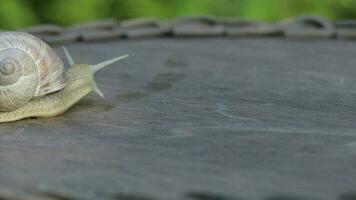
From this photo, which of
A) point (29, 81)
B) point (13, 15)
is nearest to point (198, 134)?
point (29, 81)

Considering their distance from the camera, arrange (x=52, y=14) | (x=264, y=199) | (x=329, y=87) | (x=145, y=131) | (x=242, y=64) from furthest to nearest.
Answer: (x=52, y=14), (x=242, y=64), (x=329, y=87), (x=145, y=131), (x=264, y=199)

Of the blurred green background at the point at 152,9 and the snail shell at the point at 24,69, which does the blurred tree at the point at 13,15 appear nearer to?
the blurred green background at the point at 152,9

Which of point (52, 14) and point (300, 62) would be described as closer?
point (300, 62)

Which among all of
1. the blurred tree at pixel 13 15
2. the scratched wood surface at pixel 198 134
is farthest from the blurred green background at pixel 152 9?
the scratched wood surface at pixel 198 134

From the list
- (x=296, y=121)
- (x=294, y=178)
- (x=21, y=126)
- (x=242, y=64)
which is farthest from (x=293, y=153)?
(x=242, y=64)

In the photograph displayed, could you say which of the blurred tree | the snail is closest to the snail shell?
the snail

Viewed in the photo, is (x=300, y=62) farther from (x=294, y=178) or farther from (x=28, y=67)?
(x=294, y=178)

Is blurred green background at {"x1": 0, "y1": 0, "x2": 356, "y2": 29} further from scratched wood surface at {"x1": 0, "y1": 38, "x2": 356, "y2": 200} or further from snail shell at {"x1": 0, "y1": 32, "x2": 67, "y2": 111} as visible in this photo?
snail shell at {"x1": 0, "y1": 32, "x2": 67, "y2": 111}
